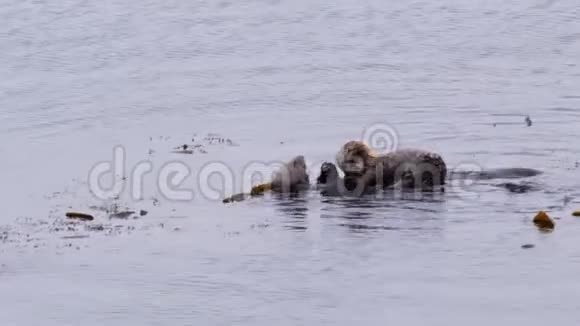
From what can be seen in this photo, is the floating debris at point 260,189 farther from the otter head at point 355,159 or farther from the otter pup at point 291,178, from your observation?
the otter head at point 355,159

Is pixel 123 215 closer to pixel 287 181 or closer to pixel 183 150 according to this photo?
pixel 287 181

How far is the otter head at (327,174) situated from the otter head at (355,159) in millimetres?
139

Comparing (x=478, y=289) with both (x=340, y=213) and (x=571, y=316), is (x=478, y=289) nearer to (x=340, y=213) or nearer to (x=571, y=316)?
(x=571, y=316)

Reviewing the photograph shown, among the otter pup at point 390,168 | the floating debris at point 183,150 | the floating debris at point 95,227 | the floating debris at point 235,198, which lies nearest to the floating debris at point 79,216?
the floating debris at point 95,227

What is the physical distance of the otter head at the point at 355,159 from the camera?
1509cm

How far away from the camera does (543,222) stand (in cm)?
1302

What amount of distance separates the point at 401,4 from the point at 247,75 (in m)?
7.17

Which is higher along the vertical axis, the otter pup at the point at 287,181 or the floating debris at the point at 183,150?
the floating debris at the point at 183,150

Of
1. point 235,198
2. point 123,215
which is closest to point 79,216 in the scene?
point 123,215

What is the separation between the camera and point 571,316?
34.9 feet

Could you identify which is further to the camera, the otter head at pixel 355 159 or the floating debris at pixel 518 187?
the otter head at pixel 355 159

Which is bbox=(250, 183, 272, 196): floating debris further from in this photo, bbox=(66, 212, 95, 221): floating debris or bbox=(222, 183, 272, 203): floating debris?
bbox=(66, 212, 95, 221): floating debris

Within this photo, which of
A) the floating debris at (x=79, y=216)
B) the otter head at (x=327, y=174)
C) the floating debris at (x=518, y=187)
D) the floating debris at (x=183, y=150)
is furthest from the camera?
the floating debris at (x=183, y=150)

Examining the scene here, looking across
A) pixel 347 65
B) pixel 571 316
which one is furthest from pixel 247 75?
pixel 571 316
